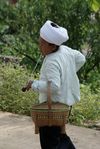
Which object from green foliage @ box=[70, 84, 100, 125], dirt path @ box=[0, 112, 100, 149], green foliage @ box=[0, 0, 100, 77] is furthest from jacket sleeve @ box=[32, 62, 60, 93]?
green foliage @ box=[0, 0, 100, 77]

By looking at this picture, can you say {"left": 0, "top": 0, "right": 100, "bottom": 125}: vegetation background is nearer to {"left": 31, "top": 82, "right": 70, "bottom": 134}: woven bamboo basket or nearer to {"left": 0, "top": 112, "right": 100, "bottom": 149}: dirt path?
{"left": 0, "top": 112, "right": 100, "bottom": 149}: dirt path

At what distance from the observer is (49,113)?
441 cm

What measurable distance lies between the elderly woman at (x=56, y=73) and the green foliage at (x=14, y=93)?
2786 millimetres

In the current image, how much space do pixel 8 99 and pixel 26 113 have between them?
17.6 inches

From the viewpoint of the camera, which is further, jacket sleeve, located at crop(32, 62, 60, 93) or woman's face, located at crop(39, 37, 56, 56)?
woman's face, located at crop(39, 37, 56, 56)

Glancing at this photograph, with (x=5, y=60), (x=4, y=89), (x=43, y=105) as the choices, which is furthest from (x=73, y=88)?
(x=5, y=60)

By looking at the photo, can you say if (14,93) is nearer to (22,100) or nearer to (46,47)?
(22,100)

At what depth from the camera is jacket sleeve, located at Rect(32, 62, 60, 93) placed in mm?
4359

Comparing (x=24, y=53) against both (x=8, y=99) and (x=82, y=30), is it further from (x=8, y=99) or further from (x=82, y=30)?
(x=8, y=99)

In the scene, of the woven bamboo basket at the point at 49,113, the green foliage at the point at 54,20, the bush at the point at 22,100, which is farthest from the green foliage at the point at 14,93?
the woven bamboo basket at the point at 49,113

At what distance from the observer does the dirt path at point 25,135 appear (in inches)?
236

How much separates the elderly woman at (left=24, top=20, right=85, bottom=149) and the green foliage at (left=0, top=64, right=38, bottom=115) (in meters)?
2.79

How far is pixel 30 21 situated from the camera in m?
10.8

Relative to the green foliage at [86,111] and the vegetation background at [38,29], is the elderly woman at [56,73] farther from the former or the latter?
the vegetation background at [38,29]
